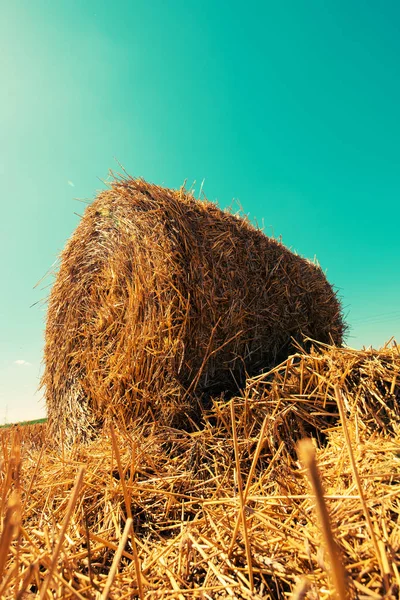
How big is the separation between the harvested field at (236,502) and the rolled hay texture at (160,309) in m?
0.28

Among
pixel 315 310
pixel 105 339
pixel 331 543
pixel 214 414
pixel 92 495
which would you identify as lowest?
pixel 92 495

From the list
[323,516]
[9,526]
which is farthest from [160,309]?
[323,516]

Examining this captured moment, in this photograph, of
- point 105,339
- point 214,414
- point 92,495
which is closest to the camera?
point 92,495

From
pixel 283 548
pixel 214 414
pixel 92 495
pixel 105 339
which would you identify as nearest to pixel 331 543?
pixel 283 548

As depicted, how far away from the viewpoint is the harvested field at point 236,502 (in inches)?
30.7

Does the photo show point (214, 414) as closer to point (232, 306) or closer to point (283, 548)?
point (232, 306)

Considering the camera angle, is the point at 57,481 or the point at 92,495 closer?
the point at 92,495

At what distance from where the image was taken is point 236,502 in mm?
1253

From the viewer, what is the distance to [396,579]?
74cm

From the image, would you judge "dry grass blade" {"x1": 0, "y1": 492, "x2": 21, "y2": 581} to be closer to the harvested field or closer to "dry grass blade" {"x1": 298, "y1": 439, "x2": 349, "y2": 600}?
the harvested field

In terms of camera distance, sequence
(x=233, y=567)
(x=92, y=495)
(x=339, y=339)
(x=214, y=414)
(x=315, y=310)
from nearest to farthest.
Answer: (x=233, y=567), (x=92, y=495), (x=214, y=414), (x=315, y=310), (x=339, y=339)

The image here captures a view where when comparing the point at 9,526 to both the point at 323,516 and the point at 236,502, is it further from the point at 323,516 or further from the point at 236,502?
the point at 236,502

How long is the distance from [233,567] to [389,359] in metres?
1.29

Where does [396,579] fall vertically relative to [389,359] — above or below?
below
